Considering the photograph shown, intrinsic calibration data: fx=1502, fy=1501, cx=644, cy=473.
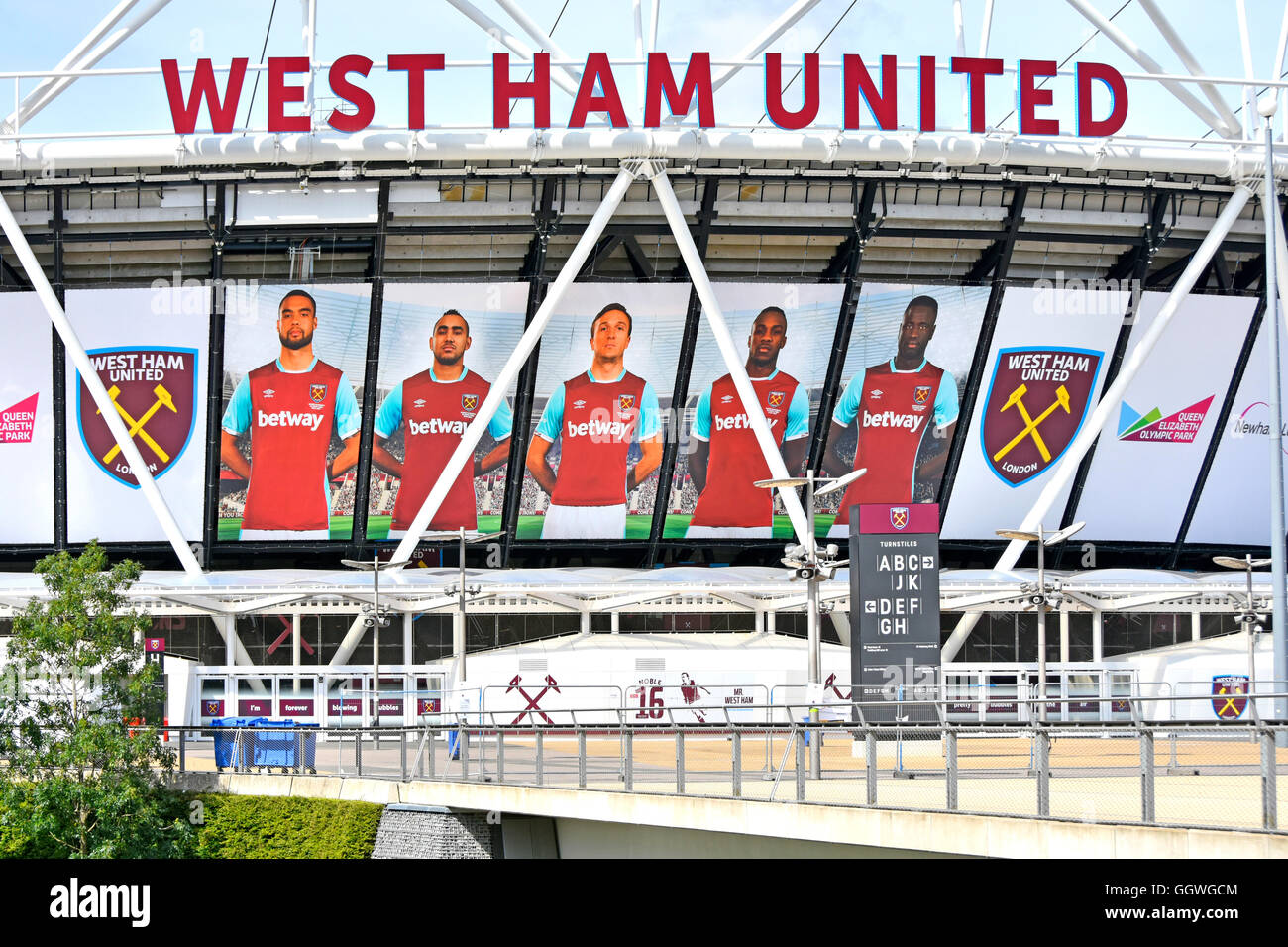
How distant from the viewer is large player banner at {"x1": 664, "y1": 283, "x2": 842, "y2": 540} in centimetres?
4544

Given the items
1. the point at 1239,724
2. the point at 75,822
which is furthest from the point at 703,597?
the point at 1239,724

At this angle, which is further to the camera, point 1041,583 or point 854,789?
point 1041,583

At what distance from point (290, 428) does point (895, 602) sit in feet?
79.8

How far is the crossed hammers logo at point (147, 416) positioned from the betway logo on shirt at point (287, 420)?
8.41 feet

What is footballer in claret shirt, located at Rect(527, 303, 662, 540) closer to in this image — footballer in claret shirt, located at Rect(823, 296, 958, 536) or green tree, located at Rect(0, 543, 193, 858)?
footballer in claret shirt, located at Rect(823, 296, 958, 536)

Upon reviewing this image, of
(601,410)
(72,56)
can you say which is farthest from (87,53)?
(601,410)

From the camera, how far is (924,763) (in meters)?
18.4

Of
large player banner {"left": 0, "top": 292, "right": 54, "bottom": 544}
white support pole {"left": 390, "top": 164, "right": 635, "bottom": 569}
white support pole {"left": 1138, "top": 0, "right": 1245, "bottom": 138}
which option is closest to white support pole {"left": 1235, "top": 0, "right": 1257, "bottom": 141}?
white support pole {"left": 1138, "top": 0, "right": 1245, "bottom": 138}

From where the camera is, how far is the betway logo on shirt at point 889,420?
46.6m

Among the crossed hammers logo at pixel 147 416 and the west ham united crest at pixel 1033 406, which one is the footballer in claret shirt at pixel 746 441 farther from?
the crossed hammers logo at pixel 147 416

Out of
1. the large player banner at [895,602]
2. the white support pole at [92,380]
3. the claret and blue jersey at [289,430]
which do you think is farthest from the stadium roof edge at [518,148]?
the large player banner at [895,602]

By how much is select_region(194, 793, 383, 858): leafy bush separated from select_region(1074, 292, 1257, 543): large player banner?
29359 mm

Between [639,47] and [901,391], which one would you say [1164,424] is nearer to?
[901,391]

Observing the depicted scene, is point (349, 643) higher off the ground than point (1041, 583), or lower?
lower
